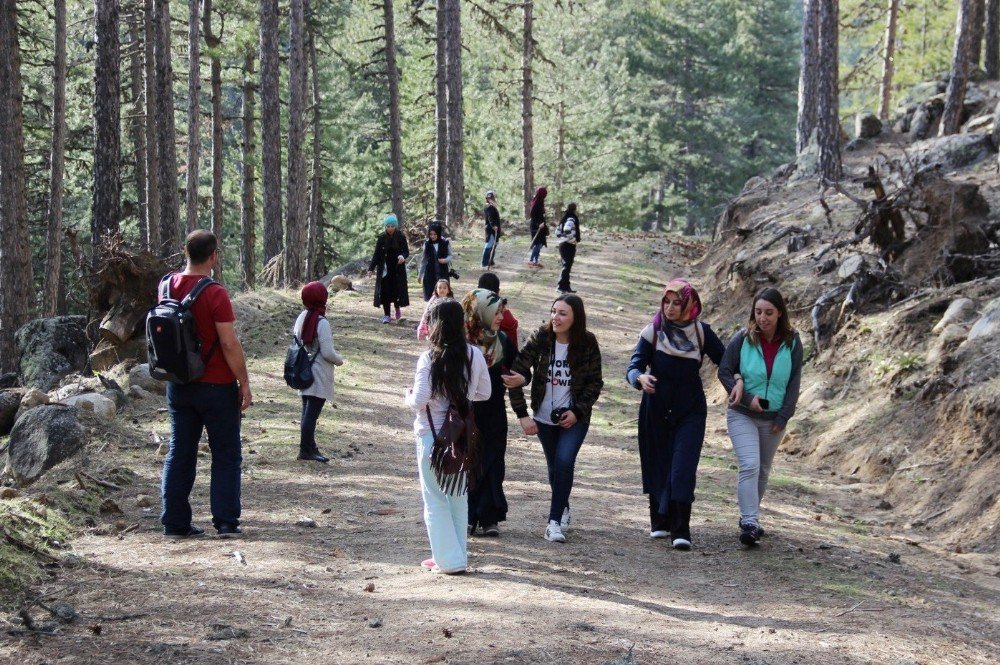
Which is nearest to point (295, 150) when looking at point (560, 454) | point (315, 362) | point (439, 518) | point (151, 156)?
point (151, 156)

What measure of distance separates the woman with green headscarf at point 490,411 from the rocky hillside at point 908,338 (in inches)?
144

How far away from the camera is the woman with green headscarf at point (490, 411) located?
24.1ft

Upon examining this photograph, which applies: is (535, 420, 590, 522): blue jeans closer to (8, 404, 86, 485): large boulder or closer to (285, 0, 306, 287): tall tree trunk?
(8, 404, 86, 485): large boulder

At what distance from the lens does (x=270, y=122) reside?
24.0 meters

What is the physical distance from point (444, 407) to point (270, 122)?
18.8m

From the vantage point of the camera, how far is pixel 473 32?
38.9 metres

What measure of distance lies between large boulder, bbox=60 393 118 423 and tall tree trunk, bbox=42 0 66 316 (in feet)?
42.8

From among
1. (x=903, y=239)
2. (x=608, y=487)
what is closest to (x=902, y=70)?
(x=903, y=239)

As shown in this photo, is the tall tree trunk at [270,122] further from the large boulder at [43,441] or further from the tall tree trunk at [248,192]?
the large boulder at [43,441]

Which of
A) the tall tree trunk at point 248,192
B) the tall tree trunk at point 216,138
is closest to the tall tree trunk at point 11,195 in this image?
the tall tree trunk at point 216,138

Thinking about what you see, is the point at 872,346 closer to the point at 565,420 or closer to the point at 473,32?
the point at 565,420

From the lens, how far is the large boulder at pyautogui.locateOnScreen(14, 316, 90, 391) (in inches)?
678

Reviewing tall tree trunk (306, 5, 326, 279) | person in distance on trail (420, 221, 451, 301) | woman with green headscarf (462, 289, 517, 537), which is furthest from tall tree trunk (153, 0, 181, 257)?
woman with green headscarf (462, 289, 517, 537)

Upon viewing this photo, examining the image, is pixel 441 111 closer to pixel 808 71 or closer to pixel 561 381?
pixel 808 71
